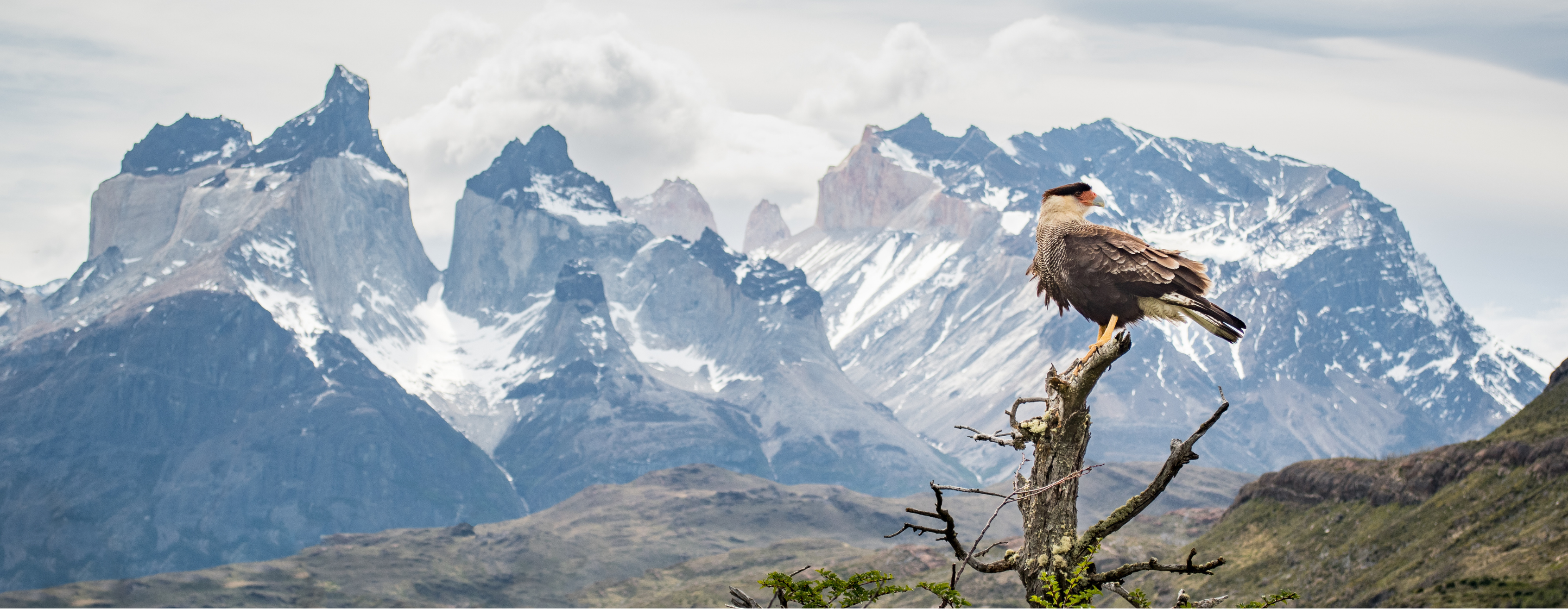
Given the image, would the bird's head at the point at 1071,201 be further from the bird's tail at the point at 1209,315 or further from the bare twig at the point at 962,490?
the bare twig at the point at 962,490

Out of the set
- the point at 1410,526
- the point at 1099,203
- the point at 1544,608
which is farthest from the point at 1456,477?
the point at 1099,203

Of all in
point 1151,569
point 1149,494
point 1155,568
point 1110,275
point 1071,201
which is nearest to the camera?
point 1151,569

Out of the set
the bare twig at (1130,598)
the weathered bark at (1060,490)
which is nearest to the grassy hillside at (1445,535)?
the bare twig at (1130,598)

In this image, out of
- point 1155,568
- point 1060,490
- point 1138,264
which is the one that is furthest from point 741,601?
point 1138,264

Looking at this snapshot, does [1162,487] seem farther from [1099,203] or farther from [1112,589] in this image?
[1099,203]

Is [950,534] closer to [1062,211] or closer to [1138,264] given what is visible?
[1138,264]

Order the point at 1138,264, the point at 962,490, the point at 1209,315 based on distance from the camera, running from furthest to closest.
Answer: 1. the point at 1138,264
2. the point at 1209,315
3. the point at 962,490

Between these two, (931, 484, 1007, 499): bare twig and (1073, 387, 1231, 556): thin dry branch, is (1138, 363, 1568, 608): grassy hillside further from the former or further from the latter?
(931, 484, 1007, 499): bare twig

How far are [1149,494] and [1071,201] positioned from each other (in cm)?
810

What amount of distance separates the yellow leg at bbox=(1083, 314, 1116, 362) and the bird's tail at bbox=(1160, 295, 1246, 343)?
3.30 ft

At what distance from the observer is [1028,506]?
1747 centimetres

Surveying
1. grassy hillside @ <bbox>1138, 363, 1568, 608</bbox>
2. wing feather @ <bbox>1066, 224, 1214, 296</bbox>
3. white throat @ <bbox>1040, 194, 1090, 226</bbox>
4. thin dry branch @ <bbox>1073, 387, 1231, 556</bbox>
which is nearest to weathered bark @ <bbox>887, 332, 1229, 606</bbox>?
thin dry branch @ <bbox>1073, 387, 1231, 556</bbox>

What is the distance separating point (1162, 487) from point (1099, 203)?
25.7 feet

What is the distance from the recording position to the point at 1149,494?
1598cm
